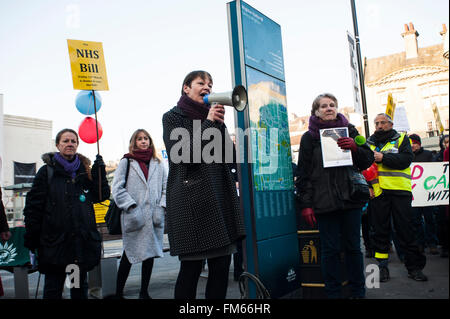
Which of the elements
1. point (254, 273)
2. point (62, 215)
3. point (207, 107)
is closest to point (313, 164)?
point (254, 273)

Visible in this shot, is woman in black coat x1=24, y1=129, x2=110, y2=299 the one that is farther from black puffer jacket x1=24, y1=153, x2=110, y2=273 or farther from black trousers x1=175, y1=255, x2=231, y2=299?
black trousers x1=175, y1=255, x2=231, y2=299

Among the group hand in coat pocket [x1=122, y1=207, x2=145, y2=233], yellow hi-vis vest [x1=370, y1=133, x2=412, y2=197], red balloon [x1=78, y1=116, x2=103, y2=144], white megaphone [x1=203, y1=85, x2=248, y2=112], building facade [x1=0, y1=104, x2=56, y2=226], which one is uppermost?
building facade [x1=0, y1=104, x2=56, y2=226]

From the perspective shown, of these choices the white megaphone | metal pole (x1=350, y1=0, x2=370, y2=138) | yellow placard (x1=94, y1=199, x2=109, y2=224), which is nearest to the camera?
the white megaphone

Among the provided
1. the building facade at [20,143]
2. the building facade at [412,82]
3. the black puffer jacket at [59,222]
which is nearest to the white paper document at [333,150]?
the black puffer jacket at [59,222]

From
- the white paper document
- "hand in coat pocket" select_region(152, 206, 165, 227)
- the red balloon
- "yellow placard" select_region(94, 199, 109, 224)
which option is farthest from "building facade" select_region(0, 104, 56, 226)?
the white paper document

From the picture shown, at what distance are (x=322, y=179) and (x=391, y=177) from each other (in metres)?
1.39

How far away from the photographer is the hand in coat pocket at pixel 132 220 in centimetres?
459

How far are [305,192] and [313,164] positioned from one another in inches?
10.8

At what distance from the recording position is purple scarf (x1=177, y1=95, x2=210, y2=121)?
274cm

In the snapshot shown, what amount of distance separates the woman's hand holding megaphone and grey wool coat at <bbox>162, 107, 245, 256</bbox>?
0.11 ft

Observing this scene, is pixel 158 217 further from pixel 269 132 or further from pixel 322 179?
pixel 322 179

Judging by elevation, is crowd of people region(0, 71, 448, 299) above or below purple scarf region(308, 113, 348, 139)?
below

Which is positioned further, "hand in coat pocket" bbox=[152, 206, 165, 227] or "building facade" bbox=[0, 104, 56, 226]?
"building facade" bbox=[0, 104, 56, 226]

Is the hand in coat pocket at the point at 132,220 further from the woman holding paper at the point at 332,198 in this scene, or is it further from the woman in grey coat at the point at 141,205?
the woman holding paper at the point at 332,198
